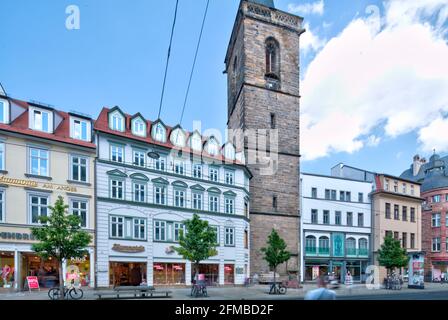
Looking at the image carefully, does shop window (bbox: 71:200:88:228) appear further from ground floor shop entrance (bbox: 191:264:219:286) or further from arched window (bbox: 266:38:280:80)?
arched window (bbox: 266:38:280:80)

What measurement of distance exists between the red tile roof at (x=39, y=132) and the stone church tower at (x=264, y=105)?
1471mm

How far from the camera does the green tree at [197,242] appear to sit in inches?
147

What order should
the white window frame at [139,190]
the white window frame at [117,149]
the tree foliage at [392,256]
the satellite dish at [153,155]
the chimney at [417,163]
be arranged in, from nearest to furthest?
the chimney at [417,163]
the tree foliage at [392,256]
the white window frame at [117,149]
the satellite dish at [153,155]
the white window frame at [139,190]

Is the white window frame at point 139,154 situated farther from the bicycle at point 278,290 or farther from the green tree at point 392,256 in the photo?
the green tree at point 392,256

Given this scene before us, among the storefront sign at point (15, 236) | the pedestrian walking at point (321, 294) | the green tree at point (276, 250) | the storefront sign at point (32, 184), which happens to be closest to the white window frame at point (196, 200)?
the storefront sign at point (32, 184)

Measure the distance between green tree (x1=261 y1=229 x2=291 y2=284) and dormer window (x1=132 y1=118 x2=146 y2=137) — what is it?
342cm

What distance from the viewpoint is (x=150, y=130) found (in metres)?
2.36

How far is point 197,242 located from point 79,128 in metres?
2.06

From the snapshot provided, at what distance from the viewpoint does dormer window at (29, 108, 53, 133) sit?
2055mm

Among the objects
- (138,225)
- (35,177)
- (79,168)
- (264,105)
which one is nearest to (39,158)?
(35,177)

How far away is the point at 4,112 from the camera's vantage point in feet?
7.14

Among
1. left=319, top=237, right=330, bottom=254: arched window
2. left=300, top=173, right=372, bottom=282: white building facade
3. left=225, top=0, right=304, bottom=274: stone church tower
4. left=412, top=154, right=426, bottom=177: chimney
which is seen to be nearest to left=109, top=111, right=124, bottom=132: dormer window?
left=225, top=0, right=304, bottom=274: stone church tower

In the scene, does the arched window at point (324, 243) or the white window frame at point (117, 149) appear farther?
the arched window at point (324, 243)
